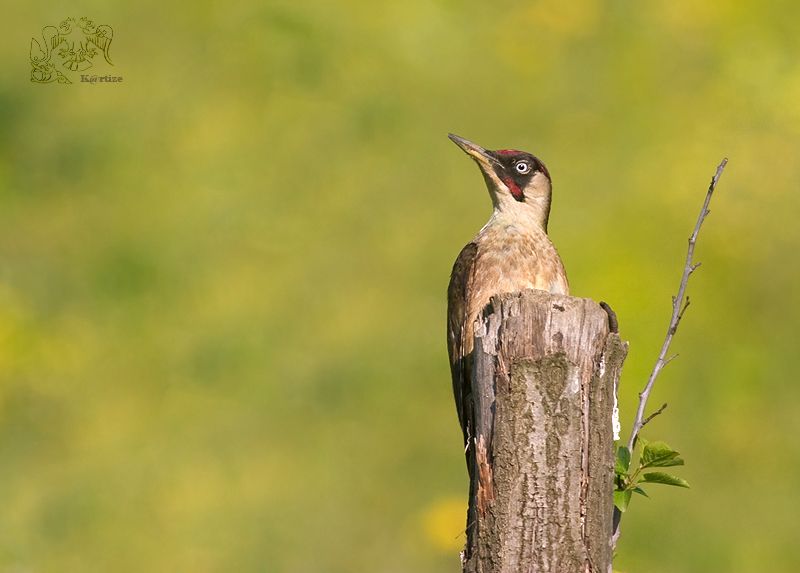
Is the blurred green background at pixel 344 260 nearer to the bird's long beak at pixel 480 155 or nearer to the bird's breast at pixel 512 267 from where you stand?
the bird's long beak at pixel 480 155

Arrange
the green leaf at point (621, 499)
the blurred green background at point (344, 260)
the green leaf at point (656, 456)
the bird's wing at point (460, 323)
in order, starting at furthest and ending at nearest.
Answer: the blurred green background at point (344, 260) < the bird's wing at point (460, 323) < the green leaf at point (656, 456) < the green leaf at point (621, 499)

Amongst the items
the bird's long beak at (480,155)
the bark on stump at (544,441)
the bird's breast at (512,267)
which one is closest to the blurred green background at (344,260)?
the bird's long beak at (480,155)

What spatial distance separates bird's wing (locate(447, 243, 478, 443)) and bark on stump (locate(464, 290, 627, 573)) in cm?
160

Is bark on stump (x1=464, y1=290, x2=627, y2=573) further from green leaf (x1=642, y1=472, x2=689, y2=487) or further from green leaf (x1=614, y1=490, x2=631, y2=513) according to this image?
green leaf (x1=642, y1=472, x2=689, y2=487)

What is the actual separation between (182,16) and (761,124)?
6425 mm

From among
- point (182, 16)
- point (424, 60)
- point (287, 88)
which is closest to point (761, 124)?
point (424, 60)

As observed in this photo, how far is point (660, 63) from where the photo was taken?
1448 centimetres

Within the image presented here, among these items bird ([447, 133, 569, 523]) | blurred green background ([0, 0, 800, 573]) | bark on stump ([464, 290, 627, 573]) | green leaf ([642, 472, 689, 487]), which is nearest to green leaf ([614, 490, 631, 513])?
green leaf ([642, 472, 689, 487])

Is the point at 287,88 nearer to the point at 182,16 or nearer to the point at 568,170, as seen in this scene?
the point at 182,16

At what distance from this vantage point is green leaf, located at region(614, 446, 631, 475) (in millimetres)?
4605

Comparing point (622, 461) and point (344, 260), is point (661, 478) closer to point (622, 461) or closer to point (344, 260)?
point (622, 461)

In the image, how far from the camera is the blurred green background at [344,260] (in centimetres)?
1009

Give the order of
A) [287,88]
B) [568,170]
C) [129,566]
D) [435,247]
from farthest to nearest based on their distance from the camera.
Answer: [287,88] → [568,170] → [435,247] → [129,566]

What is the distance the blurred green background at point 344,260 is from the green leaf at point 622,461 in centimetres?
481
